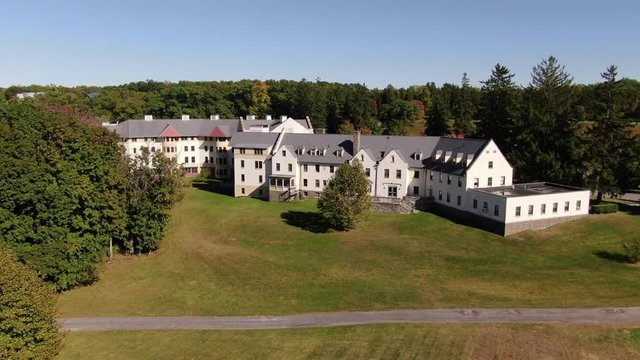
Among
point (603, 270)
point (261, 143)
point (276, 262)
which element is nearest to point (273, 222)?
point (276, 262)

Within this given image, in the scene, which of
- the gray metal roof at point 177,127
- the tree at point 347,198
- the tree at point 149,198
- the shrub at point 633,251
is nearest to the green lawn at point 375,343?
the shrub at point 633,251

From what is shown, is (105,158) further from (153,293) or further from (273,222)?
(273,222)

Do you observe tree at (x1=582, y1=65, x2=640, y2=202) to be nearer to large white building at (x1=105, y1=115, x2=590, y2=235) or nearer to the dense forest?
the dense forest

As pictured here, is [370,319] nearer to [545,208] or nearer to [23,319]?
[23,319]

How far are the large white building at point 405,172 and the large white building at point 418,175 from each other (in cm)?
13

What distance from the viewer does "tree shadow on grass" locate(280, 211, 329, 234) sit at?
65494 millimetres

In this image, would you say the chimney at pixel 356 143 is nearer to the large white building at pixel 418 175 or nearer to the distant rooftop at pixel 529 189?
the large white building at pixel 418 175

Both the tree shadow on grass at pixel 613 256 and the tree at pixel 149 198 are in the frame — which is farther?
the tree at pixel 149 198

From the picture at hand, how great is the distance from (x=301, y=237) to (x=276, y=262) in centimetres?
842

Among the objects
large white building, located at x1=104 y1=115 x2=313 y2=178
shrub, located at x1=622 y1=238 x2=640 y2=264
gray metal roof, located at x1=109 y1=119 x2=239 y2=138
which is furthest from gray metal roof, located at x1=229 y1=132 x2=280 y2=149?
shrub, located at x1=622 y1=238 x2=640 y2=264

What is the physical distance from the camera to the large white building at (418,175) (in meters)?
60.9

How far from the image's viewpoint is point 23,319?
93.4 feet

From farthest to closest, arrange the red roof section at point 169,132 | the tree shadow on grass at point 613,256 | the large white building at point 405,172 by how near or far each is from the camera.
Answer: the red roof section at point 169,132
the large white building at point 405,172
the tree shadow on grass at point 613,256

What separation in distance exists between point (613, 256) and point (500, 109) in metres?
40.4
